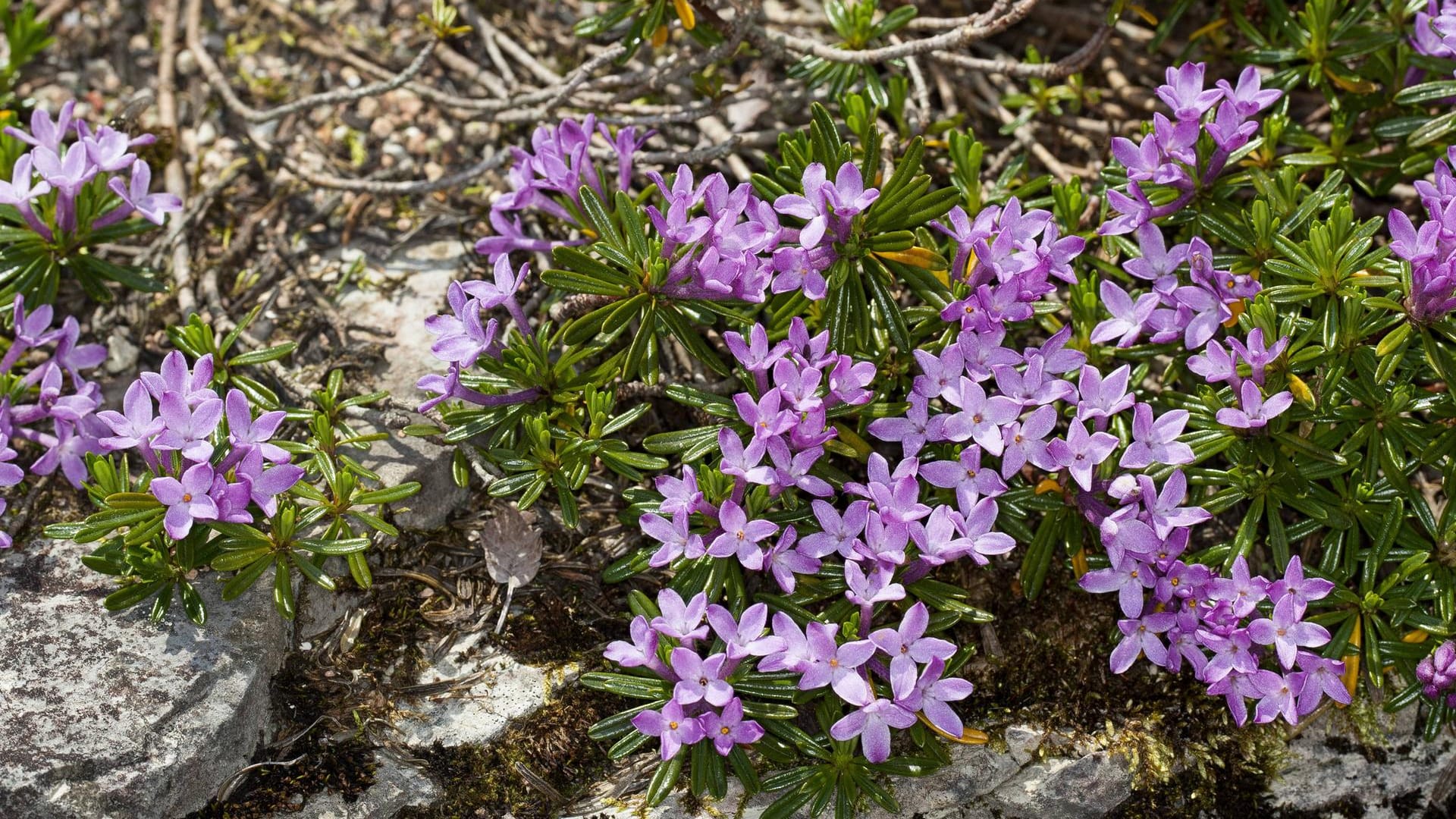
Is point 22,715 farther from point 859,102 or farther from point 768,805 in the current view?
point 859,102

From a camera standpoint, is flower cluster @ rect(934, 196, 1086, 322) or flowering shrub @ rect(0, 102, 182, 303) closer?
flower cluster @ rect(934, 196, 1086, 322)

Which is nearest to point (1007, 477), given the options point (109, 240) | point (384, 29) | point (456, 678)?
point (456, 678)

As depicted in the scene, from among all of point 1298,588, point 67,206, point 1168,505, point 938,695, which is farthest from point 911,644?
point 67,206

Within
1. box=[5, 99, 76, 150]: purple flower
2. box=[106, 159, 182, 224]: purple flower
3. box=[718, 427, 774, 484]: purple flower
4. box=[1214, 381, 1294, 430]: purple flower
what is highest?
box=[5, 99, 76, 150]: purple flower

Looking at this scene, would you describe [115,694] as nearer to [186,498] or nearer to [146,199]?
[186,498]

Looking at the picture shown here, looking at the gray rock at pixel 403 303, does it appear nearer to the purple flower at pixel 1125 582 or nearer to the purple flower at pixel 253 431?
the purple flower at pixel 253 431

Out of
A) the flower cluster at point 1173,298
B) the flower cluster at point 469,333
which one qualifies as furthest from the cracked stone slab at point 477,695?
the flower cluster at point 1173,298

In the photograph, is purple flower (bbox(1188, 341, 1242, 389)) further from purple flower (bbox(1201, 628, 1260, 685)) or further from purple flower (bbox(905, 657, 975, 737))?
purple flower (bbox(905, 657, 975, 737))

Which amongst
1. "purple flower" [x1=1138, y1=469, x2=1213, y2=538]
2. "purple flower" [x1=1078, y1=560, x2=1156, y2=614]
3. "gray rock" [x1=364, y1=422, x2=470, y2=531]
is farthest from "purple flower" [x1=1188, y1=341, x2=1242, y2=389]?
"gray rock" [x1=364, y1=422, x2=470, y2=531]
